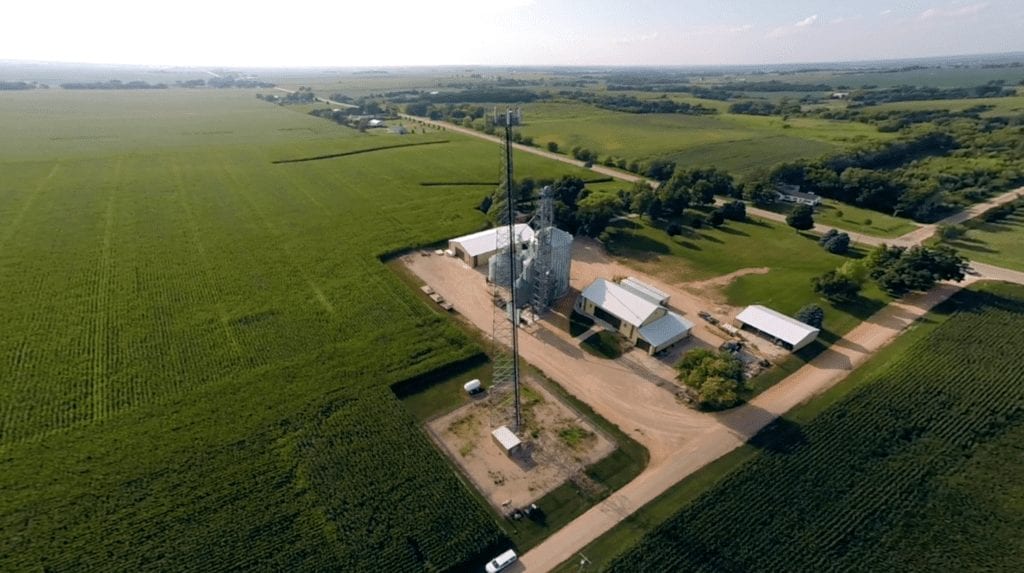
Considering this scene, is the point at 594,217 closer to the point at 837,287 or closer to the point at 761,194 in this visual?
the point at 837,287

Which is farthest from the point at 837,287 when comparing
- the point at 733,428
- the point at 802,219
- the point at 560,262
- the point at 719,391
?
the point at 560,262

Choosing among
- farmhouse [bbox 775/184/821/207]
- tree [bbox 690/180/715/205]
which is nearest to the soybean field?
tree [bbox 690/180/715/205]

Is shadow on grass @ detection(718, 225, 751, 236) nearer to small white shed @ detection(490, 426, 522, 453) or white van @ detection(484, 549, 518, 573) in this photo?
small white shed @ detection(490, 426, 522, 453)

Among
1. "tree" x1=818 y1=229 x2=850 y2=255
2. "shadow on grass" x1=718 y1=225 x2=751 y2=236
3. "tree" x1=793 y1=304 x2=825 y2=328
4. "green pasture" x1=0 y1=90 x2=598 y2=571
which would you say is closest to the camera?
"green pasture" x1=0 y1=90 x2=598 y2=571

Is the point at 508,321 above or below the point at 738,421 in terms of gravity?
above

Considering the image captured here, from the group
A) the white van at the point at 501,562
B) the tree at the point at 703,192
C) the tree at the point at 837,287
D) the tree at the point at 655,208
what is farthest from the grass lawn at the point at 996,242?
the white van at the point at 501,562

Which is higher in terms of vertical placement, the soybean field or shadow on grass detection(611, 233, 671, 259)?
shadow on grass detection(611, 233, 671, 259)
